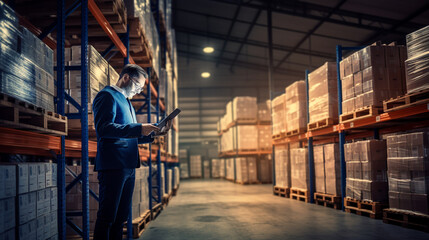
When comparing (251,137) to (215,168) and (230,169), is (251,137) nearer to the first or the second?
(230,169)

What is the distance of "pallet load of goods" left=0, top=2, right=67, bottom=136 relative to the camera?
204 cm

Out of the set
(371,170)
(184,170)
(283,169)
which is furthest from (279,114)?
(184,170)

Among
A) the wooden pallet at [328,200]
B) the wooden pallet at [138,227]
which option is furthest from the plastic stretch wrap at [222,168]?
the wooden pallet at [138,227]

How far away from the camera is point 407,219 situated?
4527 mm

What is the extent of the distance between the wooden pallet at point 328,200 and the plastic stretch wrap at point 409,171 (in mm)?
1668

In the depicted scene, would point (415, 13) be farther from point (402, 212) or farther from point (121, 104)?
point (121, 104)

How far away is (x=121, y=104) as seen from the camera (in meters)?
2.70

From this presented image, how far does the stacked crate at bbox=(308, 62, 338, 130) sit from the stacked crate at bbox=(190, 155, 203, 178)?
12524 millimetres

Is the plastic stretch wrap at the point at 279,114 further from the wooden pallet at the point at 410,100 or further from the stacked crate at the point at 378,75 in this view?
the wooden pallet at the point at 410,100

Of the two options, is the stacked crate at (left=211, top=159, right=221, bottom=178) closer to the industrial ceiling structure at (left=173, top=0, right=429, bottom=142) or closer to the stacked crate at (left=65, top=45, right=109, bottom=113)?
the industrial ceiling structure at (left=173, top=0, right=429, bottom=142)

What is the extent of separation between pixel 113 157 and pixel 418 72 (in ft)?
13.0

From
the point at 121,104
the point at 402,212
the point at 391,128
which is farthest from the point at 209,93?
the point at 121,104

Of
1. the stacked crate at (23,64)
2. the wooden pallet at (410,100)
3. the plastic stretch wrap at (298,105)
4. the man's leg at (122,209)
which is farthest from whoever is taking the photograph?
the plastic stretch wrap at (298,105)

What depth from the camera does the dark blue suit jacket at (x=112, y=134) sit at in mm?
2451
